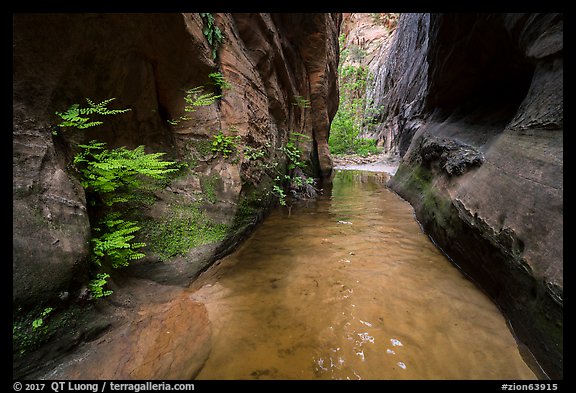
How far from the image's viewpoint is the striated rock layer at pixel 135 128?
1.84 metres

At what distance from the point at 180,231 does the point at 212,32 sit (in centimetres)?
354

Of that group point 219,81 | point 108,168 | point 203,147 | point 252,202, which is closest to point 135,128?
point 203,147

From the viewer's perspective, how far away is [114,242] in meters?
2.30

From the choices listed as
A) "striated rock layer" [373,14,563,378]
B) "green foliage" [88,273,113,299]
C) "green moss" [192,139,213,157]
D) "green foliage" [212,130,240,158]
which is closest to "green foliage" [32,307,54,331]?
"green foliage" [88,273,113,299]

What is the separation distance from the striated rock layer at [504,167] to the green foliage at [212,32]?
4.62 metres

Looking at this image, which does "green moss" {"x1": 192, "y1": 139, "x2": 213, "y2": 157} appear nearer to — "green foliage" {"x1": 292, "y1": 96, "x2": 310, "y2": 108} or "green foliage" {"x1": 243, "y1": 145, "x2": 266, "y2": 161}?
"green foliage" {"x1": 243, "y1": 145, "x2": 266, "y2": 161}

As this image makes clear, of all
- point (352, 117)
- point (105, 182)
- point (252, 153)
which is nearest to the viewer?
point (105, 182)

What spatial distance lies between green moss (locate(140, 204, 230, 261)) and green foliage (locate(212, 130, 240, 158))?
110cm

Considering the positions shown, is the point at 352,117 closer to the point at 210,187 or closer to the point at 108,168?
the point at 210,187

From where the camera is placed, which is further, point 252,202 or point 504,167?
point 252,202

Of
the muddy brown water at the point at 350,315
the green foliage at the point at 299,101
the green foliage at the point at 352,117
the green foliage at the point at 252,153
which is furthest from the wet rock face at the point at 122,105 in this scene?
the green foliage at the point at 352,117

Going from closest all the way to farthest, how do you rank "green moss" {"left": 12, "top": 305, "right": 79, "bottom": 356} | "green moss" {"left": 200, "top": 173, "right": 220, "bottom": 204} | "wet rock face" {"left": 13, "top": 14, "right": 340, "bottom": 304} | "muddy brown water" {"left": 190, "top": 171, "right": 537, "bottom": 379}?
"green moss" {"left": 12, "top": 305, "right": 79, "bottom": 356} < "muddy brown water" {"left": 190, "top": 171, "right": 537, "bottom": 379} < "wet rock face" {"left": 13, "top": 14, "right": 340, "bottom": 304} < "green moss" {"left": 200, "top": 173, "right": 220, "bottom": 204}

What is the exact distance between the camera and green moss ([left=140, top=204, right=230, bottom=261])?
289 cm
